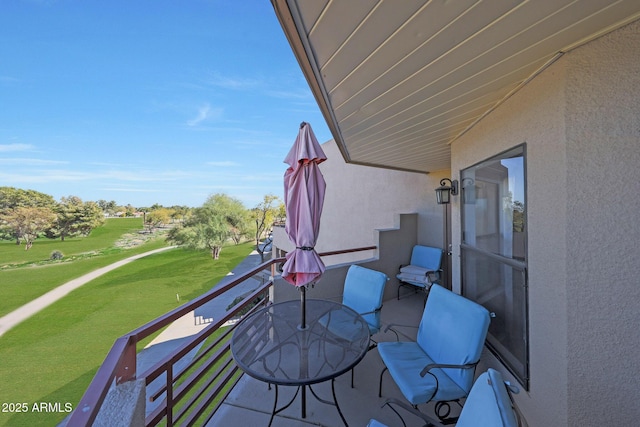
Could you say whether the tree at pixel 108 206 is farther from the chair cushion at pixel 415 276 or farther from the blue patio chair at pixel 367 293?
the blue patio chair at pixel 367 293

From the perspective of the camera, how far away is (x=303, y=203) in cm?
219

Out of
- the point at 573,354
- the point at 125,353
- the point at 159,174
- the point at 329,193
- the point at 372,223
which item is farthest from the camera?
the point at 159,174

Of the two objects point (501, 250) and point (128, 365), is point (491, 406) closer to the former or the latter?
point (128, 365)

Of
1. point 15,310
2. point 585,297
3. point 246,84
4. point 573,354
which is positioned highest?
point 246,84

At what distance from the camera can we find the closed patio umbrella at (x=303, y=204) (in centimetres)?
217

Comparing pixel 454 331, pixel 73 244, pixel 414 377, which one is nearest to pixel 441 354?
pixel 454 331

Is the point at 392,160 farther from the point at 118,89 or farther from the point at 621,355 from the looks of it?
the point at 118,89

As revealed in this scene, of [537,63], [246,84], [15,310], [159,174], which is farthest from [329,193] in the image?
[159,174]

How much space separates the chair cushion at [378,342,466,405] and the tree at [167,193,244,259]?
25905 mm

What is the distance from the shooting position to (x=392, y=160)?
14.6 ft

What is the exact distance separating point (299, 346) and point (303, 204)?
1173mm

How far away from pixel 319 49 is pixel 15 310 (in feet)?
111

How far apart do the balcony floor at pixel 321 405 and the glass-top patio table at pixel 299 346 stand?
0.31ft

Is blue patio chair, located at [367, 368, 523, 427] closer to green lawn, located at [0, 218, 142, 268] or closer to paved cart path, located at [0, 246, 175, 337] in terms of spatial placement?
paved cart path, located at [0, 246, 175, 337]
